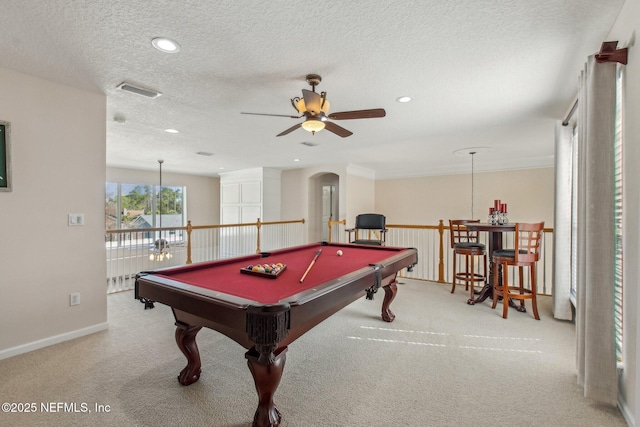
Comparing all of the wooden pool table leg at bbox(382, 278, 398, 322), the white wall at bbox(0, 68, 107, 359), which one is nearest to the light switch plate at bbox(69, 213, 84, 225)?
the white wall at bbox(0, 68, 107, 359)

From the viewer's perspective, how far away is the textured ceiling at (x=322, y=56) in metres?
1.74

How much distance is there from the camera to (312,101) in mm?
2328

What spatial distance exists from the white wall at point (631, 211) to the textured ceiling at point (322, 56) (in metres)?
0.23

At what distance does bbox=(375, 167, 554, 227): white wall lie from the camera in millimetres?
6520

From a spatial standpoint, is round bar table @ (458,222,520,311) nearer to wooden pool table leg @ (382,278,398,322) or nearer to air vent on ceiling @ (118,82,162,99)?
wooden pool table leg @ (382,278,398,322)

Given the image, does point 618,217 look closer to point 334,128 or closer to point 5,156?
point 334,128

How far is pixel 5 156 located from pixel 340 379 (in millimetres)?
3236

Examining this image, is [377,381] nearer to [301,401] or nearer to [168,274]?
[301,401]

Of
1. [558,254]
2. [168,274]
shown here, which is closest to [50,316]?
[168,274]

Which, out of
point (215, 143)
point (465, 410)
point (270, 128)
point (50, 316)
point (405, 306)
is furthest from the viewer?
point (215, 143)

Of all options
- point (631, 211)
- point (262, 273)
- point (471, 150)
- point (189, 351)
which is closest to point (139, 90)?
point (262, 273)

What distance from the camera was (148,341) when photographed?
8.99 ft

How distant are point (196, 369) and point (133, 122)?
331cm

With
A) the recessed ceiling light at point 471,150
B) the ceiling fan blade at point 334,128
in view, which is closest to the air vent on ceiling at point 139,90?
the ceiling fan blade at point 334,128
